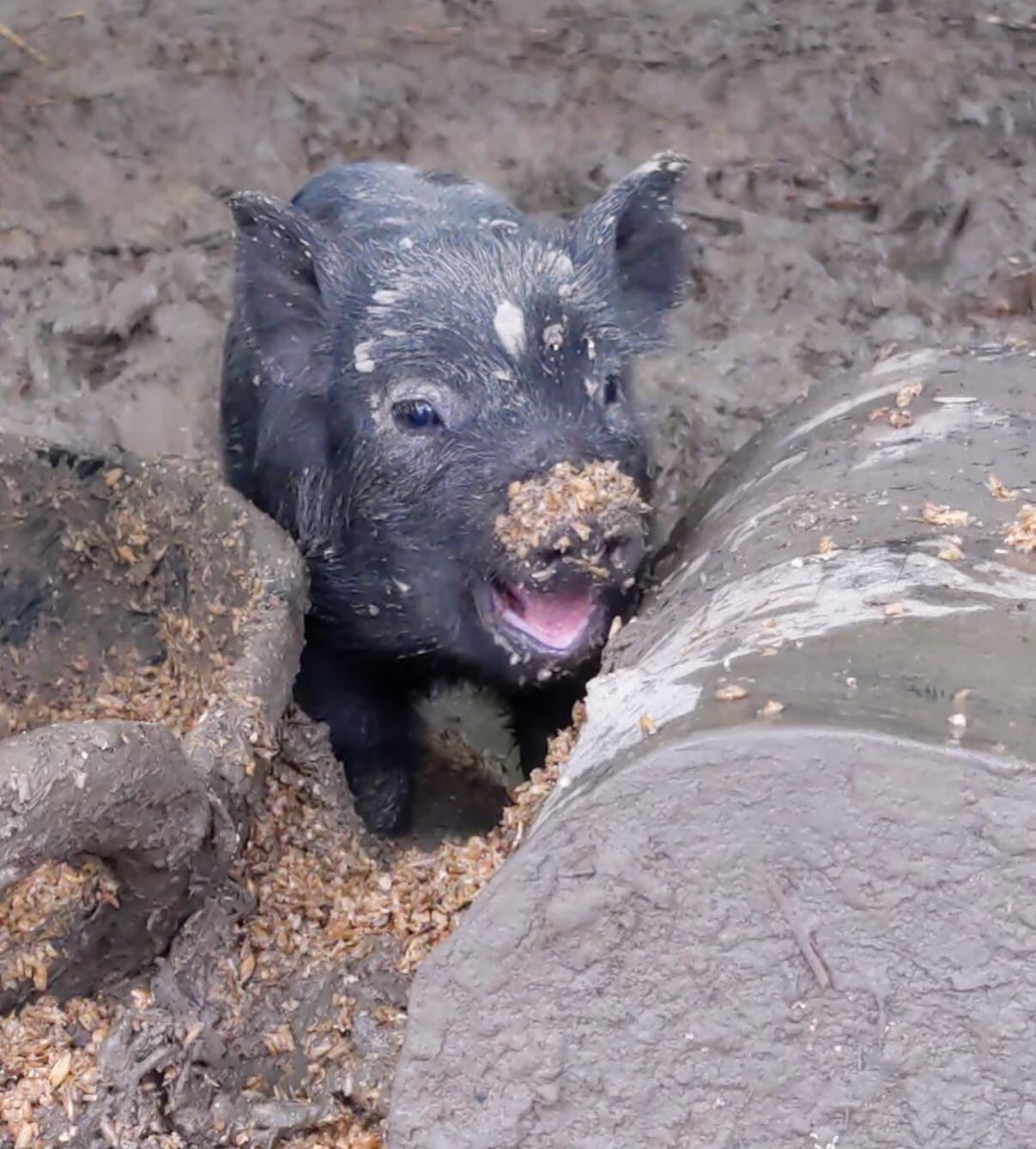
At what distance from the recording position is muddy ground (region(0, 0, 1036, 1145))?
374 cm

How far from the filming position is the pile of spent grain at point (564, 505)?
209 cm

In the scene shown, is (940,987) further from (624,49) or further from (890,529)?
(624,49)

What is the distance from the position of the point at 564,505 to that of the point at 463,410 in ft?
1.01

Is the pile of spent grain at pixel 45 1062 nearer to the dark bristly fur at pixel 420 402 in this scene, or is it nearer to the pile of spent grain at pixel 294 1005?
the pile of spent grain at pixel 294 1005

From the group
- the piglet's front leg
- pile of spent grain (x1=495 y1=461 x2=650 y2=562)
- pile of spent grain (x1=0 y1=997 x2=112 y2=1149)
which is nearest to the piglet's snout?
pile of spent grain (x1=495 y1=461 x2=650 y2=562)

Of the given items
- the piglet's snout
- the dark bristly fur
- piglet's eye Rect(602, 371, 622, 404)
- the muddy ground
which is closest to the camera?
the piglet's snout

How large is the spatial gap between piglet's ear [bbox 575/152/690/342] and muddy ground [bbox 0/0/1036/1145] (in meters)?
0.91

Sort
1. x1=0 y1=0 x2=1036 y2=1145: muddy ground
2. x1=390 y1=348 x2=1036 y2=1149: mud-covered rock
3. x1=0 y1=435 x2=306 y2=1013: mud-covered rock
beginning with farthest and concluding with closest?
x1=0 y1=0 x2=1036 y2=1145: muddy ground
x1=0 y1=435 x2=306 y2=1013: mud-covered rock
x1=390 y1=348 x2=1036 y2=1149: mud-covered rock

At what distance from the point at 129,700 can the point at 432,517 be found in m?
0.53

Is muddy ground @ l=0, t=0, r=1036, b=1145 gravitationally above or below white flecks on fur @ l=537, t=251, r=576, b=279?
below

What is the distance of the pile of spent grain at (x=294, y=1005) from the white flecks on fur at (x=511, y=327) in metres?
0.63

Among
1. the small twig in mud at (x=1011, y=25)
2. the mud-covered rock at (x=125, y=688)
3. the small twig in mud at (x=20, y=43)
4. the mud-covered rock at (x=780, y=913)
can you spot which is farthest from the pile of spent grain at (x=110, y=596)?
the small twig in mud at (x=1011, y=25)

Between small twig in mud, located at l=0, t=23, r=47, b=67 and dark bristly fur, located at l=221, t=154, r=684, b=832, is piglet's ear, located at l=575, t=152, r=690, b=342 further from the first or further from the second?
small twig in mud, located at l=0, t=23, r=47, b=67

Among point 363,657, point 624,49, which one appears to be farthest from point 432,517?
point 624,49
